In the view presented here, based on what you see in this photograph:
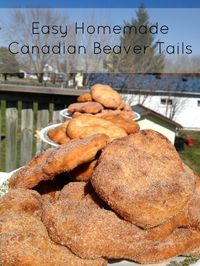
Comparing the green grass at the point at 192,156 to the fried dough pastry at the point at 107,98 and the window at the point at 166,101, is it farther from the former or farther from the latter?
the fried dough pastry at the point at 107,98

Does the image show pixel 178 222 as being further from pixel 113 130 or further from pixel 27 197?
pixel 113 130

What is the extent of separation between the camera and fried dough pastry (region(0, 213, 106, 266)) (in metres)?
0.79

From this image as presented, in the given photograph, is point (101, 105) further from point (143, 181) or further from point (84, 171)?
point (143, 181)

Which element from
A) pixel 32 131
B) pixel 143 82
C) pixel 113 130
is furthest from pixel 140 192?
pixel 143 82

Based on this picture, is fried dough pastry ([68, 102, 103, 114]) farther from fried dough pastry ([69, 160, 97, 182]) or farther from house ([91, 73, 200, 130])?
house ([91, 73, 200, 130])

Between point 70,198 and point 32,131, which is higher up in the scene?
point 70,198

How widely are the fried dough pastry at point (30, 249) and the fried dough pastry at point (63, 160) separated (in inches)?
9.4

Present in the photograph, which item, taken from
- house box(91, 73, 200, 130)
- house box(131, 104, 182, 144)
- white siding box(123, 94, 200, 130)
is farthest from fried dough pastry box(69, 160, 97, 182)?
white siding box(123, 94, 200, 130)

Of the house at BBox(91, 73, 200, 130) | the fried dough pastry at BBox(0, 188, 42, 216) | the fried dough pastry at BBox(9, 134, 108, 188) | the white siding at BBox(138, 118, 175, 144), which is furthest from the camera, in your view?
the house at BBox(91, 73, 200, 130)

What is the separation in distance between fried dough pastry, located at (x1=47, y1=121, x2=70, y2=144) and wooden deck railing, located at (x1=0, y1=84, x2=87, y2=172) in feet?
3.79

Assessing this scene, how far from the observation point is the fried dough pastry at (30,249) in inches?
31.2

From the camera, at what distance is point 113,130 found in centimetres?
168

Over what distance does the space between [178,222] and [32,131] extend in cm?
240

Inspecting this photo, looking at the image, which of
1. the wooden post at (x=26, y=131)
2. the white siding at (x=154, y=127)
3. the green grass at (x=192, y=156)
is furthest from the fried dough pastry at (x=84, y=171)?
the green grass at (x=192, y=156)
